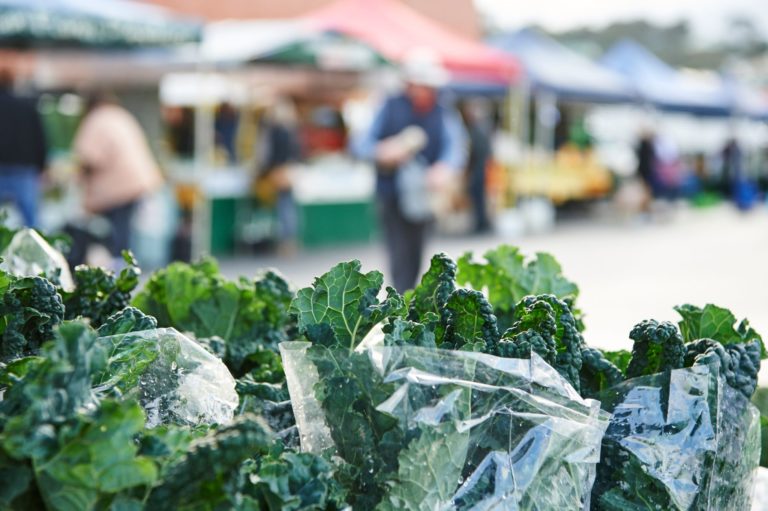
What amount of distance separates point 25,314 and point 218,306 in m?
0.66

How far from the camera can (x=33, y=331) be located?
1.73 m

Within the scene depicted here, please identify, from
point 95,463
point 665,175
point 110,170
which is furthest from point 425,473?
point 665,175

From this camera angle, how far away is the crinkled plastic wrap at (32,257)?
224 cm

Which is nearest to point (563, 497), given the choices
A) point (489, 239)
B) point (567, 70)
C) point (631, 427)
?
point (631, 427)

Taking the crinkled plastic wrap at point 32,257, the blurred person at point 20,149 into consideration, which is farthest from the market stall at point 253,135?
the crinkled plastic wrap at point 32,257

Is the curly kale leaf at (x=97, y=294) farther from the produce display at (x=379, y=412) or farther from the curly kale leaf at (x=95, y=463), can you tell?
the curly kale leaf at (x=95, y=463)

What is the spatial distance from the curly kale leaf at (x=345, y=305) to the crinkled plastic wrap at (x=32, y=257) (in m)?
0.81

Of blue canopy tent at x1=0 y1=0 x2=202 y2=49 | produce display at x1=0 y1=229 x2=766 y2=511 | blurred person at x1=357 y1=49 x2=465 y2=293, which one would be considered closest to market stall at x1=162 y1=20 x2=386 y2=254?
blue canopy tent at x1=0 y1=0 x2=202 y2=49

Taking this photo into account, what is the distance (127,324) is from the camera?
67.1 inches

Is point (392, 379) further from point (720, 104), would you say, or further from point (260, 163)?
point (720, 104)

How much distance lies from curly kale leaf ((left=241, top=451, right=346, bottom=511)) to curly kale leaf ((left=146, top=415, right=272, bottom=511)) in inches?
3.0

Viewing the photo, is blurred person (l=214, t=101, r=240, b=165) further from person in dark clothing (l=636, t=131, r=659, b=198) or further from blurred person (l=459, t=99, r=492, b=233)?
person in dark clothing (l=636, t=131, r=659, b=198)

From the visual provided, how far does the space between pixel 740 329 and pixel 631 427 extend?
1.45ft

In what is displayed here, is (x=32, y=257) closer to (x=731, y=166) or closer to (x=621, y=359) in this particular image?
(x=621, y=359)
